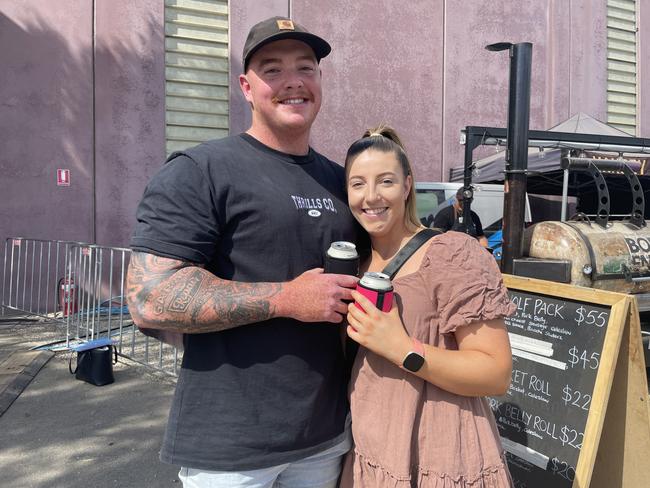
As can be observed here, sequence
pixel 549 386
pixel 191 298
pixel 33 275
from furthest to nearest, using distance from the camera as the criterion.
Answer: pixel 33 275 < pixel 549 386 < pixel 191 298

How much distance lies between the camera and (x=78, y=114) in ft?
29.0

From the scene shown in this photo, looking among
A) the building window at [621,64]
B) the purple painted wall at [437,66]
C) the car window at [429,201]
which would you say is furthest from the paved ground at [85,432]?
the building window at [621,64]

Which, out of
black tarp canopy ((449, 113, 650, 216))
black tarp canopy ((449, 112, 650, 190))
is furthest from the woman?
black tarp canopy ((449, 112, 650, 190))

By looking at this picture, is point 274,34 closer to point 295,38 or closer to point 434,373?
point 295,38

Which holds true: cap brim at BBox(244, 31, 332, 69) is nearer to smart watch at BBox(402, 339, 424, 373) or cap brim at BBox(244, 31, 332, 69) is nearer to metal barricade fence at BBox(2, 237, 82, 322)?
smart watch at BBox(402, 339, 424, 373)

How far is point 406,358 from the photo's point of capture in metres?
1.54

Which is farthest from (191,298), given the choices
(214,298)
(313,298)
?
(313,298)

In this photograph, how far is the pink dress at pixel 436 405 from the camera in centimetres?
160

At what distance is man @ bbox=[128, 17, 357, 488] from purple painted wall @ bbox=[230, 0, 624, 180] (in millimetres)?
8113

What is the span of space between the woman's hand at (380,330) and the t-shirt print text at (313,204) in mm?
326

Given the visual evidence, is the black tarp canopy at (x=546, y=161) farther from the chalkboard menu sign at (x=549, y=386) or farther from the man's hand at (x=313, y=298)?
the man's hand at (x=313, y=298)

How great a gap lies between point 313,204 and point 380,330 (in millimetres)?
466

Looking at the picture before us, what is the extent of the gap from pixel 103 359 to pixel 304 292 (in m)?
4.32

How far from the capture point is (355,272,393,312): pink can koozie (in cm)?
152
